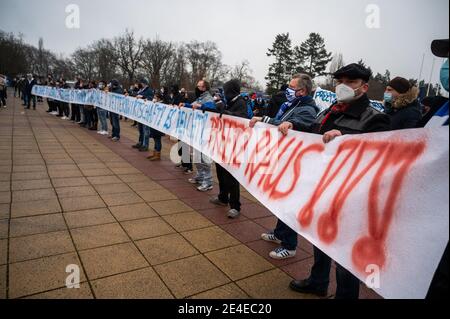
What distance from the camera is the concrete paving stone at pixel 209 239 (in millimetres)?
3408

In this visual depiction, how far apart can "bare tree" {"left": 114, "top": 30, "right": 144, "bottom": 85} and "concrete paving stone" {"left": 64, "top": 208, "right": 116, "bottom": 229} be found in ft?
206

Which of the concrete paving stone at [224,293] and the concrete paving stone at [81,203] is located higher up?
the concrete paving stone at [81,203]

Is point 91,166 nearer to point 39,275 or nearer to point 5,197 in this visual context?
point 5,197

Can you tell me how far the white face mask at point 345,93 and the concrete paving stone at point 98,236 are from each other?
108 inches

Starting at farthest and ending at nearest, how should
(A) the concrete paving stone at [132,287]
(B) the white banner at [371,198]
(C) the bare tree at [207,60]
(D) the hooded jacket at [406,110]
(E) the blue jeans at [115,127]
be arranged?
(C) the bare tree at [207,60] → (E) the blue jeans at [115,127] → (D) the hooded jacket at [406,110] → (A) the concrete paving stone at [132,287] → (B) the white banner at [371,198]

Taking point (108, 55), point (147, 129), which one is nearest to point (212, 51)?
point (108, 55)

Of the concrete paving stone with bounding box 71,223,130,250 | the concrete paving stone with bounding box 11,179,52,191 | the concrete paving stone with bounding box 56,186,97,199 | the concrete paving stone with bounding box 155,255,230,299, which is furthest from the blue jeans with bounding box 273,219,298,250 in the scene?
the concrete paving stone with bounding box 11,179,52,191

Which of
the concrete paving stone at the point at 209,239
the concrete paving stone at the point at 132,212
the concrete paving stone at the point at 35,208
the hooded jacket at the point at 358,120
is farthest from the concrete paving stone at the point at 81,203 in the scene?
the hooded jacket at the point at 358,120

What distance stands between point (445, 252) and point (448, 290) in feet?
0.56

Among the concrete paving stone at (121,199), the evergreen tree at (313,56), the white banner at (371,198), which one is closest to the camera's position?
the white banner at (371,198)

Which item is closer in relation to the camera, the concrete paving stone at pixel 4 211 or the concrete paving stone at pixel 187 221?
the concrete paving stone at pixel 4 211

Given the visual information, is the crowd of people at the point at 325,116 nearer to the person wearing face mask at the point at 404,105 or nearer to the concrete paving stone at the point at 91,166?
the person wearing face mask at the point at 404,105

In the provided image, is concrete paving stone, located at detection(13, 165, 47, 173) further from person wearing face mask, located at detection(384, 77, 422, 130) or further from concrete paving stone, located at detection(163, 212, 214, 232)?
person wearing face mask, located at detection(384, 77, 422, 130)
